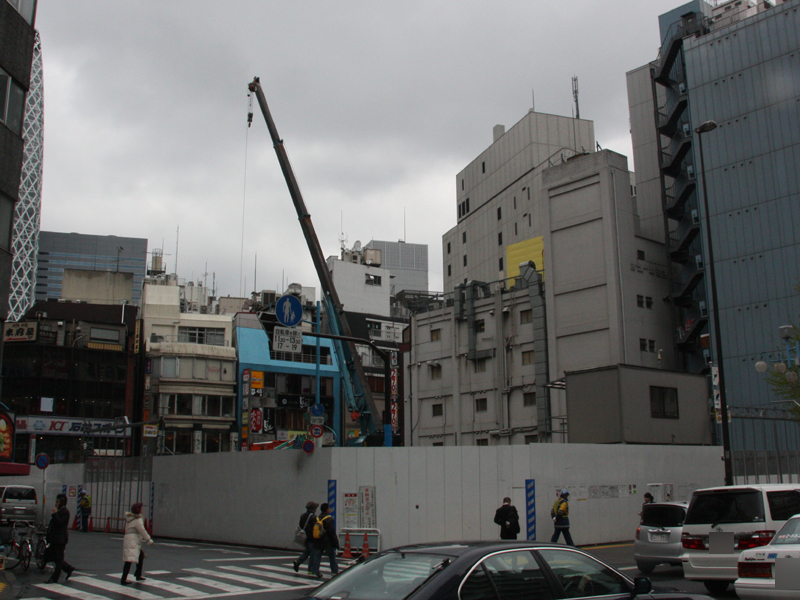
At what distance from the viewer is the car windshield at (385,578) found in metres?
6.18

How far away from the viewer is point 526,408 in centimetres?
4844

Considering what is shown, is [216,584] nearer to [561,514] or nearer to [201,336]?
[561,514]

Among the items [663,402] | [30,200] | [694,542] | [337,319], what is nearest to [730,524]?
[694,542]

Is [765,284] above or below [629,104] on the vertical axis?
below

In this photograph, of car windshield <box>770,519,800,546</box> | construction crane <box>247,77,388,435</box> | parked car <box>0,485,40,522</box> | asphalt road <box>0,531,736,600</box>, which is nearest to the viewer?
car windshield <box>770,519,800,546</box>

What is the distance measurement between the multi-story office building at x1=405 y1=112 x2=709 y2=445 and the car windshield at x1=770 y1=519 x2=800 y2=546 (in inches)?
1147

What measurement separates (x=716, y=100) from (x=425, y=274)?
10823cm

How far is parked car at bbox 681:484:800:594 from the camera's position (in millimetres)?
12375

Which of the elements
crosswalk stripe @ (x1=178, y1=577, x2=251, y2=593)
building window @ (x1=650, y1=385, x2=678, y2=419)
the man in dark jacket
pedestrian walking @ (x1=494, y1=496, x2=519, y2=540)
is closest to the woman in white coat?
crosswalk stripe @ (x1=178, y1=577, x2=251, y2=593)

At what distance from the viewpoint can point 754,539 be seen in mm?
12336

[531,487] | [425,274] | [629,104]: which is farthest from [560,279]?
[425,274]

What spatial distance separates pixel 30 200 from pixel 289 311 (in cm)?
9292

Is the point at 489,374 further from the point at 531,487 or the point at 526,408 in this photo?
the point at 531,487

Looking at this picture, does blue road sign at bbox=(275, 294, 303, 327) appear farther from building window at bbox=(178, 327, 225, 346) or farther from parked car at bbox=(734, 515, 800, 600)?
building window at bbox=(178, 327, 225, 346)
